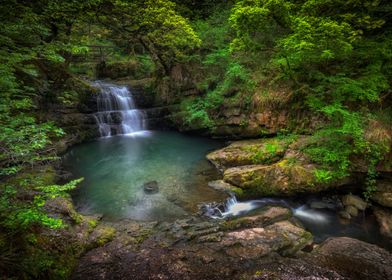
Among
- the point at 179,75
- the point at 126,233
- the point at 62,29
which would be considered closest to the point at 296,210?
the point at 126,233

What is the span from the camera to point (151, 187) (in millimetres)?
8555

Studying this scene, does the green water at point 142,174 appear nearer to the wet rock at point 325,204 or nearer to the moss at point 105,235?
the moss at point 105,235

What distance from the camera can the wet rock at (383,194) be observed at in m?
6.56

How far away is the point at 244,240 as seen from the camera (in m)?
5.48

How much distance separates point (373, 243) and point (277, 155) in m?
3.46

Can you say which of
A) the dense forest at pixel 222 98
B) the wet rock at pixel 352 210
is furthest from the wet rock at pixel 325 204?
the dense forest at pixel 222 98

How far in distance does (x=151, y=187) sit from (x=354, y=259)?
18.8ft

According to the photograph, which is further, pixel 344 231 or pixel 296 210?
pixel 296 210

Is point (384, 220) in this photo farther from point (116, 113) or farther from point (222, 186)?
point (116, 113)

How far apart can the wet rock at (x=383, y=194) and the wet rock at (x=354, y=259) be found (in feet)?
5.51

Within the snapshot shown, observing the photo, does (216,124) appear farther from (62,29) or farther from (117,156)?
(62,29)

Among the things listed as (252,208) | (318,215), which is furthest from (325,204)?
(252,208)

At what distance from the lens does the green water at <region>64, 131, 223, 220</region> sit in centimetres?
742

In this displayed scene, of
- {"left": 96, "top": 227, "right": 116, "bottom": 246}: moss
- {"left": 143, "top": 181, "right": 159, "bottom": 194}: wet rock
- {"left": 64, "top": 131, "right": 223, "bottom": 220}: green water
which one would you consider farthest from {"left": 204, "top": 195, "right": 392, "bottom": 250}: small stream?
{"left": 96, "top": 227, "right": 116, "bottom": 246}: moss
